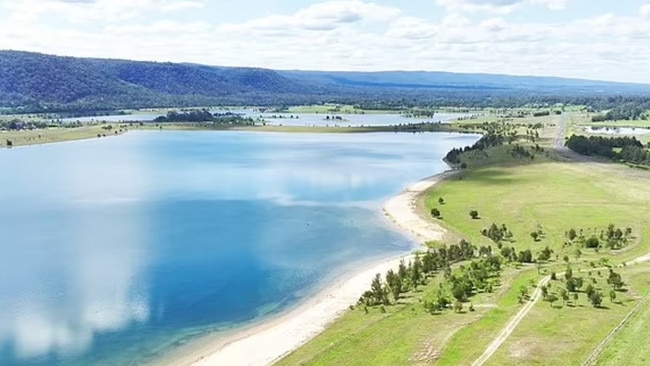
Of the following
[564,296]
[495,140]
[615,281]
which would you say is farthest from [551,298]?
[495,140]

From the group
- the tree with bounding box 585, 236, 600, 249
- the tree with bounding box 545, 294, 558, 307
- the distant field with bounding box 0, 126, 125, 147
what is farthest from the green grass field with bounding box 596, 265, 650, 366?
the distant field with bounding box 0, 126, 125, 147

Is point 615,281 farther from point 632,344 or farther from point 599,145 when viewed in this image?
point 599,145

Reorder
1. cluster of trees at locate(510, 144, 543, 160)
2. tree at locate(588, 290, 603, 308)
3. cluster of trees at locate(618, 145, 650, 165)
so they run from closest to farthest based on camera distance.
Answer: tree at locate(588, 290, 603, 308)
cluster of trees at locate(618, 145, 650, 165)
cluster of trees at locate(510, 144, 543, 160)

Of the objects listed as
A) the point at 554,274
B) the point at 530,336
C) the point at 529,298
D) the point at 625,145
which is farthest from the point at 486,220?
the point at 625,145

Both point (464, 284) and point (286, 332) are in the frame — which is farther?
point (464, 284)

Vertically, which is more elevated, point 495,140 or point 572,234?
point 495,140

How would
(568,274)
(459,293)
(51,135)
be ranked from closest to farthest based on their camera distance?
(459,293) < (568,274) < (51,135)

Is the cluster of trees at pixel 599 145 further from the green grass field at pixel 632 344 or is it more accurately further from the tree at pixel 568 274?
the green grass field at pixel 632 344

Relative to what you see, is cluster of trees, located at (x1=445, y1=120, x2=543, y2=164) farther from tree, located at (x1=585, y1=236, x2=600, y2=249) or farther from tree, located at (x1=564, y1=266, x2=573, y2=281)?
tree, located at (x1=564, y1=266, x2=573, y2=281)
